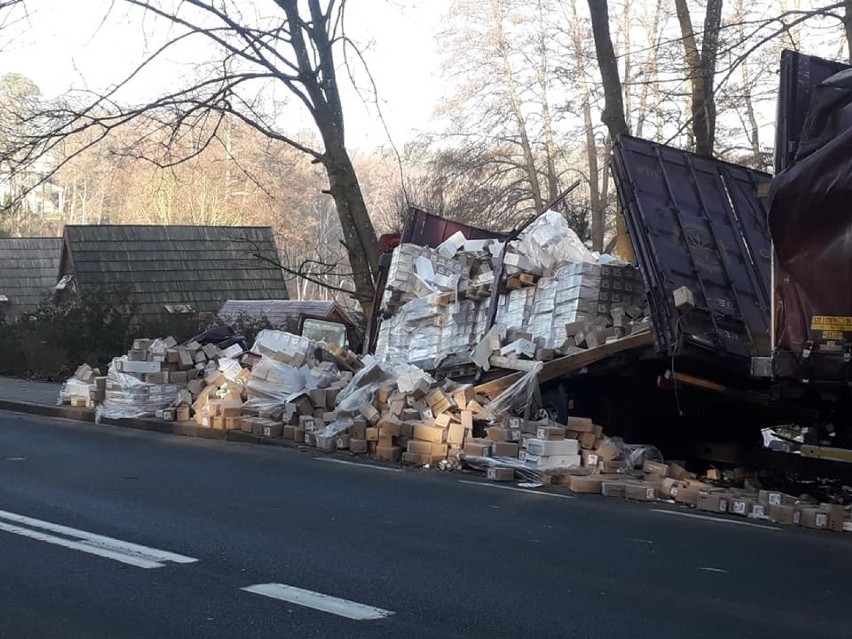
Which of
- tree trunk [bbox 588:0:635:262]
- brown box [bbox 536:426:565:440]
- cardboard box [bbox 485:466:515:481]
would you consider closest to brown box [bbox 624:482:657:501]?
brown box [bbox 536:426:565:440]

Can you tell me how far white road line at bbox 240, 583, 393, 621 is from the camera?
5223 mm

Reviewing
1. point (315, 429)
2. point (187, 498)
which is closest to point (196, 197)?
point (315, 429)

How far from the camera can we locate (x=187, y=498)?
8328mm

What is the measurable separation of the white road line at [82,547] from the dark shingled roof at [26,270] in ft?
103

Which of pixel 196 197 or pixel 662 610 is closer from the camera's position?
pixel 662 610

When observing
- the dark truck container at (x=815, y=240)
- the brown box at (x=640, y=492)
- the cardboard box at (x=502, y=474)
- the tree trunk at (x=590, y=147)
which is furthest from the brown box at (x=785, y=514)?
the tree trunk at (x=590, y=147)

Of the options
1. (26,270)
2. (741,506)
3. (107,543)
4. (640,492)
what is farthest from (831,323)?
(26,270)

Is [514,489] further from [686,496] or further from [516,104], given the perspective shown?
[516,104]

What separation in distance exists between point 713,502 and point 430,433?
A: 3180 mm

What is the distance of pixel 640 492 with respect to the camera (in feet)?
29.8

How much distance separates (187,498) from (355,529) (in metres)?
1.74

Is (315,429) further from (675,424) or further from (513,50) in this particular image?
(513,50)

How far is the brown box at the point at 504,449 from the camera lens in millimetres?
10203

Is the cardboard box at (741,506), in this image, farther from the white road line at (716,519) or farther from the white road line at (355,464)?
the white road line at (355,464)
